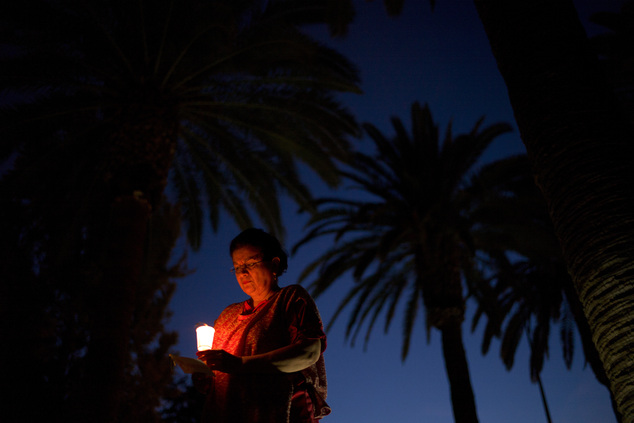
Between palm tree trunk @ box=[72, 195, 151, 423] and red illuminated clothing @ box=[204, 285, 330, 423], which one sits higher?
palm tree trunk @ box=[72, 195, 151, 423]

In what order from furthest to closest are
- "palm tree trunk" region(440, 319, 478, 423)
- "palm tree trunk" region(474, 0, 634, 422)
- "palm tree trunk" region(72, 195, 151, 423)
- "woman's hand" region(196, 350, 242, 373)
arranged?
"palm tree trunk" region(440, 319, 478, 423), "palm tree trunk" region(72, 195, 151, 423), "palm tree trunk" region(474, 0, 634, 422), "woman's hand" region(196, 350, 242, 373)

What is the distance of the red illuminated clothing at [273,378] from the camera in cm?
230

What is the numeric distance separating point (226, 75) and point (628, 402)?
801 centimetres

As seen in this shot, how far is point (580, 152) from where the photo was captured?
10.7ft

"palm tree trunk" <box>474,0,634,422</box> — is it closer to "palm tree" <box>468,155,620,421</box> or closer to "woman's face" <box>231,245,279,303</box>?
"woman's face" <box>231,245,279,303</box>

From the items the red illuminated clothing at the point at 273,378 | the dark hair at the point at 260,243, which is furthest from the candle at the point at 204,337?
the dark hair at the point at 260,243

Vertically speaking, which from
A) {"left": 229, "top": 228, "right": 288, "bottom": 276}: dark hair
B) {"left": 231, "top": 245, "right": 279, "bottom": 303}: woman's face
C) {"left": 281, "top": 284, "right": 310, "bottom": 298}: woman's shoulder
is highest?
{"left": 229, "top": 228, "right": 288, "bottom": 276}: dark hair

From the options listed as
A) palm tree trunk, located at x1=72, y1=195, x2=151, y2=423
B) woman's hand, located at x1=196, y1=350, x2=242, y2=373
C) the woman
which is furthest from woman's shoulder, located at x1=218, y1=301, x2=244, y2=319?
palm tree trunk, located at x1=72, y1=195, x2=151, y2=423

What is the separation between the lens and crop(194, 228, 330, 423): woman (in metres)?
2.26

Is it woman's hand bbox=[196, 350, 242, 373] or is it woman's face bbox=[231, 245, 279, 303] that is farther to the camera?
woman's face bbox=[231, 245, 279, 303]

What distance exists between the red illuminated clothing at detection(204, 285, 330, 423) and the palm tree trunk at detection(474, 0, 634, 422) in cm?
168

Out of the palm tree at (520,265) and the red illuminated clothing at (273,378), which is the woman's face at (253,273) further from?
the palm tree at (520,265)

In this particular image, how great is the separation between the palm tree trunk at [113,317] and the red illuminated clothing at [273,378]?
13.6ft

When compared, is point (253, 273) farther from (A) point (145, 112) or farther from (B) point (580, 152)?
(A) point (145, 112)
